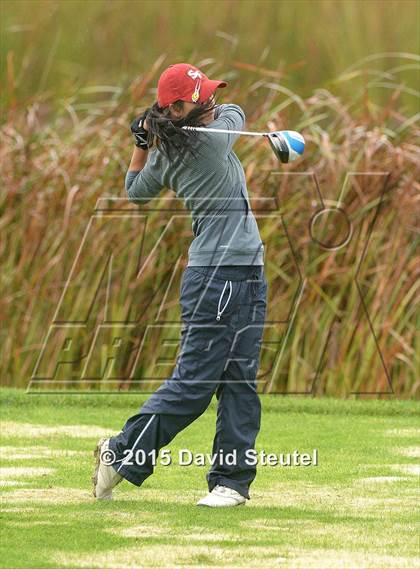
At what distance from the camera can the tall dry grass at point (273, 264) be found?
807cm

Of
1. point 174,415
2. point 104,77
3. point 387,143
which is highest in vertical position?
point 174,415

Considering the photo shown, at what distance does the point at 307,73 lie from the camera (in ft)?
→ 36.1

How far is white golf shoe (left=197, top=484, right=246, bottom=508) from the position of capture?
4.89 m

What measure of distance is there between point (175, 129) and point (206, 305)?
632 millimetres

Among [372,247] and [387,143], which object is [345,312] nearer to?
[372,247]

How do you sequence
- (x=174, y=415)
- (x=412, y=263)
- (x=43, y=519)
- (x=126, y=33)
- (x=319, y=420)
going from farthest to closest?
(x=126, y=33), (x=412, y=263), (x=319, y=420), (x=174, y=415), (x=43, y=519)

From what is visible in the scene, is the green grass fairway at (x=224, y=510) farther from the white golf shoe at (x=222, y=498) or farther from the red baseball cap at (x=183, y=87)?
the red baseball cap at (x=183, y=87)

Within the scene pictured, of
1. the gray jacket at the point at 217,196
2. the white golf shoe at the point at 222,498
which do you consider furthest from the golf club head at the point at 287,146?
the white golf shoe at the point at 222,498

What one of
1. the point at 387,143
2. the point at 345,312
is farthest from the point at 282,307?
the point at 387,143

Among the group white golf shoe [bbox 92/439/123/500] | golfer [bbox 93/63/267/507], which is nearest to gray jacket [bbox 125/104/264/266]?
golfer [bbox 93/63/267/507]

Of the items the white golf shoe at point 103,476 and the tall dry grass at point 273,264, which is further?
the tall dry grass at point 273,264

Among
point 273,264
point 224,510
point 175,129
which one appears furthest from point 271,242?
point 224,510

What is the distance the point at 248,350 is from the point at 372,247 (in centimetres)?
332

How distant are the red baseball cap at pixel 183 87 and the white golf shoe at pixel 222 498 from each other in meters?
1.39
